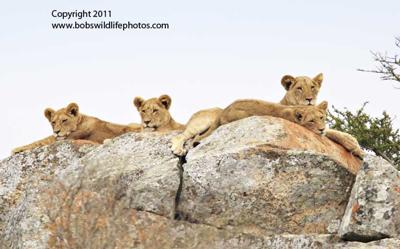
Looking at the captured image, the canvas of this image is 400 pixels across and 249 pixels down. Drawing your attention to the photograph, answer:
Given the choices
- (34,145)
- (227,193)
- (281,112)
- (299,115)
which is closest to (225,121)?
(281,112)

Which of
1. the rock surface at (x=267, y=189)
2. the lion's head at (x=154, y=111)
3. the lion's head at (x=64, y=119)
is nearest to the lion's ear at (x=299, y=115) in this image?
the rock surface at (x=267, y=189)

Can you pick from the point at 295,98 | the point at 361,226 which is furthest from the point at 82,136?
the point at 361,226

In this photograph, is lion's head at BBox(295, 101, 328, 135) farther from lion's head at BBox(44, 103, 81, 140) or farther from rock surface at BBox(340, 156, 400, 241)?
lion's head at BBox(44, 103, 81, 140)

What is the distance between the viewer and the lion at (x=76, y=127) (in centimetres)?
1983

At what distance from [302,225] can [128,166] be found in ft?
8.71

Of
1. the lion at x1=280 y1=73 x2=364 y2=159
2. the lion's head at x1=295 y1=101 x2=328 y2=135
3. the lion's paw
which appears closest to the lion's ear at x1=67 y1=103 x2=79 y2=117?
the lion at x1=280 y1=73 x2=364 y2=159

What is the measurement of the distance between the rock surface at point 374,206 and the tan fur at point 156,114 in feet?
18.2

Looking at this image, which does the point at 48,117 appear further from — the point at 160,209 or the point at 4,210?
the point at 160,209

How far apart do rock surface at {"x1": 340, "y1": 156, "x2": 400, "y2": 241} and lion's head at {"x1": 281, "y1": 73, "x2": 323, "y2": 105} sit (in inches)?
151

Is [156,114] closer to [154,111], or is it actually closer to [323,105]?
[154,111]

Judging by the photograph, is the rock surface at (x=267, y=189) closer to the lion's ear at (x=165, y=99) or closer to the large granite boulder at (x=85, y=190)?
the large granite boulder at (x=85, y=190)

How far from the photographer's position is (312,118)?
52.3 ft

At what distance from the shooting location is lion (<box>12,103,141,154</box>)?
1983 cm

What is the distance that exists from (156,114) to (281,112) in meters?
3.68
